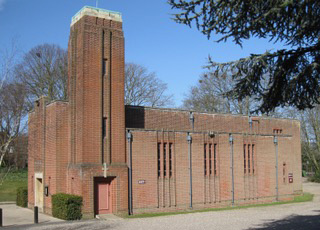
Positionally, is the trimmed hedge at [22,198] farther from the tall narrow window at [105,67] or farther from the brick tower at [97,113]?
the tall narrow window at [105,67]

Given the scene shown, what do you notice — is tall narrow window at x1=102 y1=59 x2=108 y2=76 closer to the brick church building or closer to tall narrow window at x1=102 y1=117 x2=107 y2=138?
the brick church building

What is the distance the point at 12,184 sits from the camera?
4497 cm

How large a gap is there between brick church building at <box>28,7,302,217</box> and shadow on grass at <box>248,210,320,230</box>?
6.71 m

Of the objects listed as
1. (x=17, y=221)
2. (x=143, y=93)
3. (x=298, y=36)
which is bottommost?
(x=17, y=221)

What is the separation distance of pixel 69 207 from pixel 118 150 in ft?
13.0

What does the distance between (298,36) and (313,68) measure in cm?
90

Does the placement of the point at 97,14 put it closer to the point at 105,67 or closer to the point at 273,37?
the point at 105,67

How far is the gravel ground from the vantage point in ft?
57.2

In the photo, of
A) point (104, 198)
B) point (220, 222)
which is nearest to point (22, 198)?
point (104, 198)

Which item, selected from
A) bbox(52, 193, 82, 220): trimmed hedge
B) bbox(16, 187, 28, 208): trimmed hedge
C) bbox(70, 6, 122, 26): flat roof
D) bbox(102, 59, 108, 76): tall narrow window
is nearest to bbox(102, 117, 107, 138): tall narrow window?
bbox(102, 59, 108, 76): tall narrow window

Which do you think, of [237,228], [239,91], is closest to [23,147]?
[237,228]

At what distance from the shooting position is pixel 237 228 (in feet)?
55.2

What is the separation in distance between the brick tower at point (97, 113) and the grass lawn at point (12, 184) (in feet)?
55.0

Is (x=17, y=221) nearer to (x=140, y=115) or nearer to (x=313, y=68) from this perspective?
(x=140, y=115)
